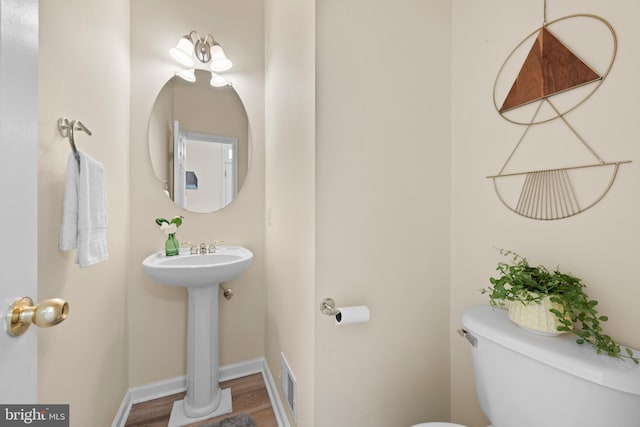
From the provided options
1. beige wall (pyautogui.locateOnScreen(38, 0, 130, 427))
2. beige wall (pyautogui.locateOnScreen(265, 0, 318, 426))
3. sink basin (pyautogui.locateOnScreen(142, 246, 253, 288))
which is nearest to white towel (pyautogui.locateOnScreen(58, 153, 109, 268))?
beige wall (pyautogui.locateOnScreen(38, 0, 130, 427))

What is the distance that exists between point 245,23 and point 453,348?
2.30m

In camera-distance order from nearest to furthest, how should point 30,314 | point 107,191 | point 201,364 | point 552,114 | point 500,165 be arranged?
point 30,314 → point 552,114 → point 500,165 → point 107,191 → point 201,364

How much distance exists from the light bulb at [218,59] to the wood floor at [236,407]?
2064 millimetres

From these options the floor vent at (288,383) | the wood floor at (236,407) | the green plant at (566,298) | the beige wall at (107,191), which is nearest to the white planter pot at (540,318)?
the green plant at (566,298)

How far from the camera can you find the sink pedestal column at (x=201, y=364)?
4.59ft

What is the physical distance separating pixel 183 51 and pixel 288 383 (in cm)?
197

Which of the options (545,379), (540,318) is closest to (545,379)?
(545,379)

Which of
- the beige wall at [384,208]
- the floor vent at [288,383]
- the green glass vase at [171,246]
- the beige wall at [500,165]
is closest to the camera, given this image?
the beige wall at [500,165]

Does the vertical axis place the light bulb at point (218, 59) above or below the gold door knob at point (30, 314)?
above

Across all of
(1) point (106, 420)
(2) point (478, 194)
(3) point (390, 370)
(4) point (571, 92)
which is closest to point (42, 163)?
(1) point (106, 420)

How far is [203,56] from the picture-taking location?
1.64m

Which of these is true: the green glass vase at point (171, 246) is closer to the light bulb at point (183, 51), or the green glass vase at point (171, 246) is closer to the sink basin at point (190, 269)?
the sink basin at point (190, 269)

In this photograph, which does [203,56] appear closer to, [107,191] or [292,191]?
[107,191]

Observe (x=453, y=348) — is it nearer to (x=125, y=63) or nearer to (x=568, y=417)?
(x=568, y=417)
